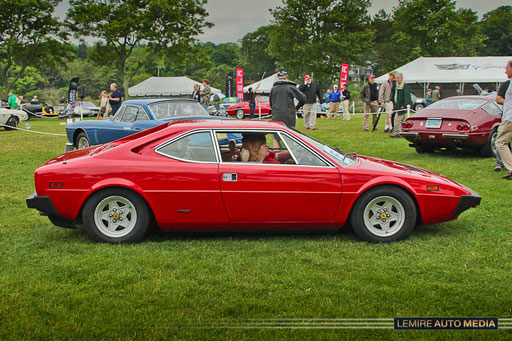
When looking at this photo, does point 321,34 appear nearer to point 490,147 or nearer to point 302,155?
point 490,147

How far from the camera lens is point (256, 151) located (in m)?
5.19

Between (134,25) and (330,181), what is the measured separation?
3828 cm

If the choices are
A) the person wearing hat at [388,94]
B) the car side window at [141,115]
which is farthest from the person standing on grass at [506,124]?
the person wearing hat at [388,94]

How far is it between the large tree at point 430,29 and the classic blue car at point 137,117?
167ft

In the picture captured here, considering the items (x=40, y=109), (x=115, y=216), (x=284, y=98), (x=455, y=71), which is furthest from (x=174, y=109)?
(x=455, y=71)

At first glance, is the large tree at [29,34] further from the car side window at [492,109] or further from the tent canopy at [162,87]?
the car side window at [492,109]

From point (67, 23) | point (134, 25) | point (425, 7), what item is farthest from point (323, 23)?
point (67, 23)

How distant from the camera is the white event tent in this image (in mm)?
36594

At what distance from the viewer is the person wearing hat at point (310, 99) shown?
57.5 feet

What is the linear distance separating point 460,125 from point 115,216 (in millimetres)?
7772

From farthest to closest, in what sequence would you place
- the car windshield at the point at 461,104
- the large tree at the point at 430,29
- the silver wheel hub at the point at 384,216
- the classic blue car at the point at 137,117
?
the large tree at the point at 430,29 < the car windshield at the point at 461,104 < the classic blue car at the point at 137,117 < the silver wheel hub at the point at 384,216

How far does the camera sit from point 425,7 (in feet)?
185

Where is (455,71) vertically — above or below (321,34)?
below

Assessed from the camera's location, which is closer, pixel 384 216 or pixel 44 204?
pixel 44 204
